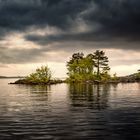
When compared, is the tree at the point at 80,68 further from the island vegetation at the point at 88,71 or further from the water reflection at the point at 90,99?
the water reflection at the point at 90,99

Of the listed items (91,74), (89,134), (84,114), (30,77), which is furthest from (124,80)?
(89,134)

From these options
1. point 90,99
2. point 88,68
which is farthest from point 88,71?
point 90,99

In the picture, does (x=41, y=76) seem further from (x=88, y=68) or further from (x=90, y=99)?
(x=90, y=99)

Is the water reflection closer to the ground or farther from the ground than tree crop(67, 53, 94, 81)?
closer to the ground

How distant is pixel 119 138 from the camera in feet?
75.8

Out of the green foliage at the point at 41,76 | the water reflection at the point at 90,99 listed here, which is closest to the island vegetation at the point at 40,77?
the green foliage at the point at 41,76

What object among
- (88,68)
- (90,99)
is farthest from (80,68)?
(90,99)

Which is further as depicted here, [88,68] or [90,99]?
[88,68]

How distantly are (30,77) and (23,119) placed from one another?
12492 centimetres

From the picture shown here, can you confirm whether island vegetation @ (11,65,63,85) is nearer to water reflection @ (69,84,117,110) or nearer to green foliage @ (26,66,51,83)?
green foliage @ (26,66,51,83)

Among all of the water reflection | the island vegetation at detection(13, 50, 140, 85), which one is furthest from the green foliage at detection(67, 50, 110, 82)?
the water reflection

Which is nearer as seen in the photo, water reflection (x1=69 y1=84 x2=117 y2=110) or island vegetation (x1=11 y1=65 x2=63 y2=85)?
water reflection (x1=69 y1=84 x2=117 y2=110)

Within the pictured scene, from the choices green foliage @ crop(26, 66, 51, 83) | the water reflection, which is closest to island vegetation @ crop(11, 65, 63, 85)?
green foliage @ crop(26, 66, 51, 83)

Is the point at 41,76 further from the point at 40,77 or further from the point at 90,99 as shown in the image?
the point at 90,99
